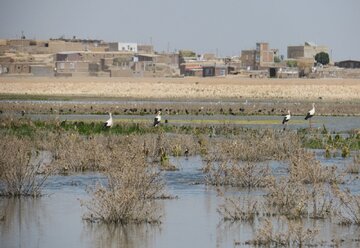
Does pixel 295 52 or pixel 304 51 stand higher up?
pixel 304 51

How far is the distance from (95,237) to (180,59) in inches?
5794

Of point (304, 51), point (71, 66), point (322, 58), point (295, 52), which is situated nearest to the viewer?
point (71, 66)

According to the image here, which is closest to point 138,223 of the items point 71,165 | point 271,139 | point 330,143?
point 71,165

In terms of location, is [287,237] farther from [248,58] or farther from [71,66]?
[248,58]

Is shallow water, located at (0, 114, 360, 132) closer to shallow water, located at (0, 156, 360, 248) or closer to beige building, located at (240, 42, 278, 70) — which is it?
shallow water, located at (0, 156, 360, 248)

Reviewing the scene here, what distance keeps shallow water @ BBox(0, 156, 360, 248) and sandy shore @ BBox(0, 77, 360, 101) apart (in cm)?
6273

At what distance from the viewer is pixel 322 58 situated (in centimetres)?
16888

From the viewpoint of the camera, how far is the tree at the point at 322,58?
552ft

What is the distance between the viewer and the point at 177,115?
53938 mm

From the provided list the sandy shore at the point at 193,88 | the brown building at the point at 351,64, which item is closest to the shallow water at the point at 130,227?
the sandy shore at the point at 193,88

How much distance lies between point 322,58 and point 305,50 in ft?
38.5

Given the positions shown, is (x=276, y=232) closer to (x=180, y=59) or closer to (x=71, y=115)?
(x=71, y=115)

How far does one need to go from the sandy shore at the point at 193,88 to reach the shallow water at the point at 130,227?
6273cm

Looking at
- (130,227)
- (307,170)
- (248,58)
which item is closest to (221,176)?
(307,170)
